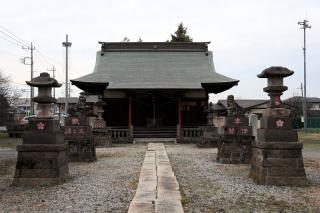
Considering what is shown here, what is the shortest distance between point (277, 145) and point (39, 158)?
195 inches

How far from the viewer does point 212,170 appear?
11203mm

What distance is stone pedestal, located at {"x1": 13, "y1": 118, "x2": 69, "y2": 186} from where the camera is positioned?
28.3ft

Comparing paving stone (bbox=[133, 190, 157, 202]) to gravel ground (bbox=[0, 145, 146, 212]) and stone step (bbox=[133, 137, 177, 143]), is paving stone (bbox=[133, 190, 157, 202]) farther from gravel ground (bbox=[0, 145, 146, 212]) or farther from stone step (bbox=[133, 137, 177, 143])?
stone step (bbox=[133, 137, 177, 143])

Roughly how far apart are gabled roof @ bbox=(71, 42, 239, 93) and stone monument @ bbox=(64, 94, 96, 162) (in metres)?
8.68

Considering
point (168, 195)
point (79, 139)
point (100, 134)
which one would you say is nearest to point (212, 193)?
point (168, 195)

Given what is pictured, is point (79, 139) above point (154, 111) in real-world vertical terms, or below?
below

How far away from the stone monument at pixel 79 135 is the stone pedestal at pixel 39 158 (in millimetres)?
4579

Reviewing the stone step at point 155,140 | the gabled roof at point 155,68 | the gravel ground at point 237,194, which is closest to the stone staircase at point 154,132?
the stone step at point 155,140

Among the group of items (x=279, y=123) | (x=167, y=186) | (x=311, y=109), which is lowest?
(x=167, y=186)

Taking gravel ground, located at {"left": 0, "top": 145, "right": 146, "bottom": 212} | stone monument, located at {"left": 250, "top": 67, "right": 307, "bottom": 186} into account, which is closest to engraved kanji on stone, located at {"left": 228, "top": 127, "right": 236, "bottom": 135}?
gravel ground, located at {"left": 0, "top": 145, "right": 146, "bottom": 212}

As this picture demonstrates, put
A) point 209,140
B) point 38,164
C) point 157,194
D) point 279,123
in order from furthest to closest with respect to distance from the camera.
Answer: point 209,140 → point 279,123 → point 38,164 → point 157,194

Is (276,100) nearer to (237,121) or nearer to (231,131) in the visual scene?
(231,131)

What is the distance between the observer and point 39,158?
8.69m

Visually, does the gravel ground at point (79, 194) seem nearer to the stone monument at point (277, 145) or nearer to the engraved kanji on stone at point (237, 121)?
the stone monument at point (277, 145)
